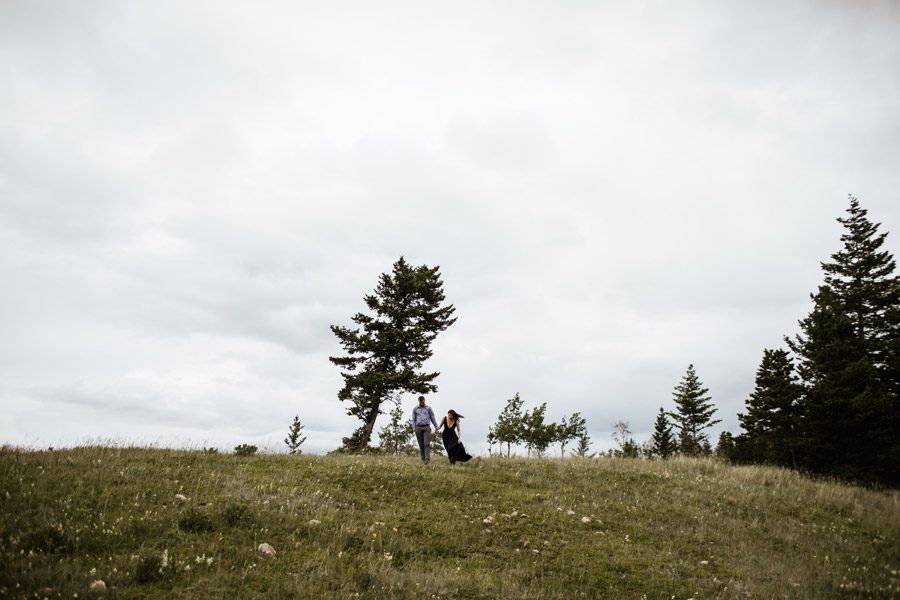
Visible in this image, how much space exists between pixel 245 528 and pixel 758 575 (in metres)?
10.1

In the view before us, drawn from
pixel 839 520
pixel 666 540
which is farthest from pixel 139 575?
pixel 839 520

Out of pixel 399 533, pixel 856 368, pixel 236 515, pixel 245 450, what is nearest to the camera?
pixel 236 515

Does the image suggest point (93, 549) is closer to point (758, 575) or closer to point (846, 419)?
point (758, 575)

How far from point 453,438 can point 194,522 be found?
1069cm

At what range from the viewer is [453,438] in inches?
690

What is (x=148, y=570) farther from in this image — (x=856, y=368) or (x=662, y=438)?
(x=662, y=438)

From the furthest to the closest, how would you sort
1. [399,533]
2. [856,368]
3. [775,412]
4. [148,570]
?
[775,412] → [856,368] → [399,533] → [148,570]

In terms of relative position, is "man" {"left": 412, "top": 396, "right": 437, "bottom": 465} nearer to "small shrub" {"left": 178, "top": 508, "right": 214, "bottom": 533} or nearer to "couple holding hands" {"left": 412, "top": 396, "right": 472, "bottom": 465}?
"couple holding hands" {"left": 412, "top": 396, "right": 472, "bottom": 465}

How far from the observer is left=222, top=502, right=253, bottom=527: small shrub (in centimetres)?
851

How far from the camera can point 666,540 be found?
1073 cm

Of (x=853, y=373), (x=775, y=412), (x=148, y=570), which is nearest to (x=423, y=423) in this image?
(x=148, y=570)

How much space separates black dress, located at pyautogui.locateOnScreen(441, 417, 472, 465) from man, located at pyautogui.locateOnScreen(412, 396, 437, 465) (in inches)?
25.9

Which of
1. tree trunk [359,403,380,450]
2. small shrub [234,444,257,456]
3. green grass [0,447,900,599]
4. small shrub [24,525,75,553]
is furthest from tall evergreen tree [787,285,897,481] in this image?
small shrub [24,525,75,553]

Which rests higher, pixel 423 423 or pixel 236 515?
pixel 423 423
